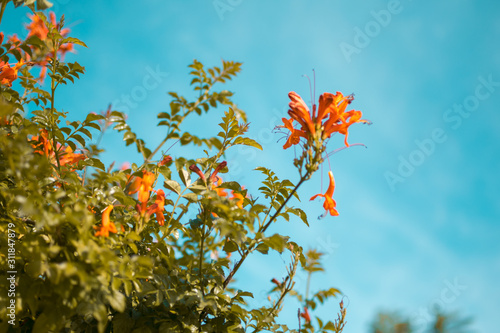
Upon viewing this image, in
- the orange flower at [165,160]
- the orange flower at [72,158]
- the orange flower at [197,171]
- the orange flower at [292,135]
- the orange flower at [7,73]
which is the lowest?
the orange flower at [197,171]

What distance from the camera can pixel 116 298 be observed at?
1309mm

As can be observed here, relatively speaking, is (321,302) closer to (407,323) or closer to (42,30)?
(407,323)

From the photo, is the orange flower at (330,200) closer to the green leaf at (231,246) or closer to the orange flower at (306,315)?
the green leaf at (231,246)

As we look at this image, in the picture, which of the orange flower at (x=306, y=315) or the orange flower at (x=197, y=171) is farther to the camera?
the orange flower at (x=306, y=315)

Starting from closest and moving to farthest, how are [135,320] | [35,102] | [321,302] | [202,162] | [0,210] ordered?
1. [135,320]
2. [0,210]
3. [202,162]
4. [35,102]
5. [321,302]

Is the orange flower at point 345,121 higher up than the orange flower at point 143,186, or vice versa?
the orange flower at point 345,121

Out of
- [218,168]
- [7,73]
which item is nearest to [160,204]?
[218,168]

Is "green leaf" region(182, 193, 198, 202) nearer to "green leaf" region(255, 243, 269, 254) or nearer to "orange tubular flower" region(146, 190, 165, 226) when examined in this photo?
"orange tubular flower" region(146, 190, 165, 226)

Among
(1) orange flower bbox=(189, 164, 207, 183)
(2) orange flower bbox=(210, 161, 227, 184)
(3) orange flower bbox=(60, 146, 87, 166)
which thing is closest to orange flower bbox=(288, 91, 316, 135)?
(2) orange flower bbox=(210, 161, 227, 184)

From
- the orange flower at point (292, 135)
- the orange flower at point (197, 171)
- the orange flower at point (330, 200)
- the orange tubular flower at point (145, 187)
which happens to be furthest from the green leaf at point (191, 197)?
the orange flower at point (330, 200)

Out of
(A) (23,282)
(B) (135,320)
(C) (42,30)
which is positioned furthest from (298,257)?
(C) (42,30)

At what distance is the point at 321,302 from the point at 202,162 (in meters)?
2.00

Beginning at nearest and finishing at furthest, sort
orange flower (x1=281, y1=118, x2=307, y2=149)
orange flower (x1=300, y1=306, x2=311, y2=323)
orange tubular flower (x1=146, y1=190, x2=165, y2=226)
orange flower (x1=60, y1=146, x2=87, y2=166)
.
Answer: orange tubular flower (x1=146, y1=190, x2=165, y2=226) < orange flower (x1=281, y1=118, x2=307, y2=149) < orange flower (x1=60, y1=146, x2=87, y2=166) < orange flower (x1=300, y1=306, x2=311, y2=323)

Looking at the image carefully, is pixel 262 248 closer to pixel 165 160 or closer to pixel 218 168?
pixel 218 168
